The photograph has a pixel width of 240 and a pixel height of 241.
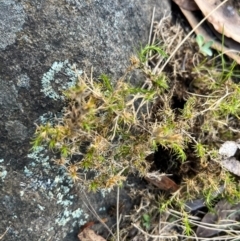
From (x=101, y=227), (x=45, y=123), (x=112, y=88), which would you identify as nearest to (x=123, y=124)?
(x=112, y=88)

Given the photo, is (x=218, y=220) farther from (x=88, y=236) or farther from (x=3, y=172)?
(x=3, y=172)

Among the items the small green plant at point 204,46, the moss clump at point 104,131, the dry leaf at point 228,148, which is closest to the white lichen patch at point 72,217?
the moss clump at point 104,131

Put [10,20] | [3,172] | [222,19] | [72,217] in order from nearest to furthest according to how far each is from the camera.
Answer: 1. [10,20]
2. [3,172]
3. [72,217]
4. [222,19]

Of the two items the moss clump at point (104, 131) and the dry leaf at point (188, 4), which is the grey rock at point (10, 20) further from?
the dry leaf at point (188, 4)

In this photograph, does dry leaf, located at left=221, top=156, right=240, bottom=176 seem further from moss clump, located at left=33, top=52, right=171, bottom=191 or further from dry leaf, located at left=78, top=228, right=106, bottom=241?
dry leaf, located at left=78, top=228, right=106, bottom=241

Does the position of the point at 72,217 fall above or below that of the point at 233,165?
above

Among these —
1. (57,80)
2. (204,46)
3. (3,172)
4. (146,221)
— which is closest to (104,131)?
(57,80)
